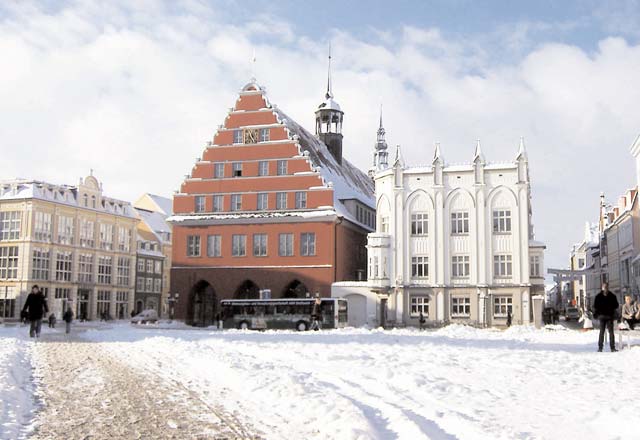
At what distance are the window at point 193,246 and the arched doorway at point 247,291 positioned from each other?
14.5 feet

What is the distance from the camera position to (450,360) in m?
17.1

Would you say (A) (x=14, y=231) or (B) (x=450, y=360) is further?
(A) (x=14, y=231)

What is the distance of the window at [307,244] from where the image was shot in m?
53.2

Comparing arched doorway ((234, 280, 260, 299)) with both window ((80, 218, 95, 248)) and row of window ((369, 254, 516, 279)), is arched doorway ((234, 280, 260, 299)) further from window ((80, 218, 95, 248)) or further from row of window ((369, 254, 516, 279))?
window ((80, 218, 95, 248))

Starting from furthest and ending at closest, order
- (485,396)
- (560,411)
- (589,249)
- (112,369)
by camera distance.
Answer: (589,249)
(112,369)
(485,396)
(560,411)

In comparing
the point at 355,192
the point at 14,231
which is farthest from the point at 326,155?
the point at 14,231

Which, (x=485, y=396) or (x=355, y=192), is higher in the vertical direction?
(x=355, y=192)

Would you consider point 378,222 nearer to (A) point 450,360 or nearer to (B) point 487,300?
(B) point 487,300

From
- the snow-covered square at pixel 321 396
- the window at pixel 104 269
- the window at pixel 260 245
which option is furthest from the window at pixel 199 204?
the snow-covered square at pixel 321 396

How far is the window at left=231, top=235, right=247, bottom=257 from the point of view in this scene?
55.0 metres

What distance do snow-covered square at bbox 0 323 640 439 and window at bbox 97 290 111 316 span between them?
208ft

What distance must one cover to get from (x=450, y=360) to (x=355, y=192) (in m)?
44.8

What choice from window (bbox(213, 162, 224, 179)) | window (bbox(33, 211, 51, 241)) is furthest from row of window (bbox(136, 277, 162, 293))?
window (bbox(213, 162, 224, 179))

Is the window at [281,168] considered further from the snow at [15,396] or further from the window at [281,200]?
the snow at [15,396]
